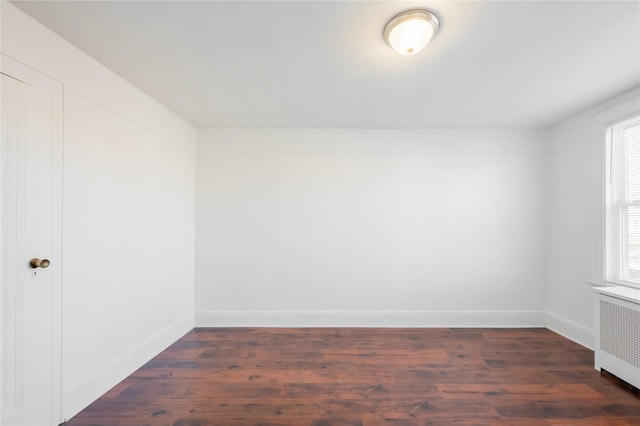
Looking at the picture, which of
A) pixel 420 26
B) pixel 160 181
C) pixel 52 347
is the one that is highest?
pixel 420 26

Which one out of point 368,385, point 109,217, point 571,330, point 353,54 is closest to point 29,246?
point 109,217

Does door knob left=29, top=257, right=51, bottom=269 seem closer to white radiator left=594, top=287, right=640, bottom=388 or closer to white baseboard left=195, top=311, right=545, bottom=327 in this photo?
white baseboard left=195, top=311, right=545, bottom=327

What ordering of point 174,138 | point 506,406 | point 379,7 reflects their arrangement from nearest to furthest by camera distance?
point 379,7 < point 506,406 < point 174,138

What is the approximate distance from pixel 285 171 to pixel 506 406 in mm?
3141

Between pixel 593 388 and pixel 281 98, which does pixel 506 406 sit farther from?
pixel 281 98

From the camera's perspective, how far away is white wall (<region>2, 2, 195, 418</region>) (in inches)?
72.4

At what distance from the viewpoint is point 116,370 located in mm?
2248

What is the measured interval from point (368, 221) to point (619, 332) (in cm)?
247

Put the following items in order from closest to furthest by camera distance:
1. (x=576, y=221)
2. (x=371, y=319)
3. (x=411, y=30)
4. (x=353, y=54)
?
(x=411, y=30) < (x=353, y=54) < (x=576, y=221) < (x=371, y=319)

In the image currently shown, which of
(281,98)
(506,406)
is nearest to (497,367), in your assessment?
(506,406)

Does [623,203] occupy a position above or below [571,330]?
above

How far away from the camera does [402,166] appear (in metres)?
3.55

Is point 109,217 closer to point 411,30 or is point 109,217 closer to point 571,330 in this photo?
point 411,30

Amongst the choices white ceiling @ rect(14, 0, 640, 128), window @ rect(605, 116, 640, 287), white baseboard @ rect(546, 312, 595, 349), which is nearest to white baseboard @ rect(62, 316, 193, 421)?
white ceiling @ rect(14, 0, 640, 128)
